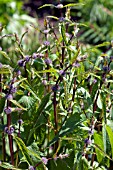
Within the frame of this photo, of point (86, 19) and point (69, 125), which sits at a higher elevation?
point (86, 19)

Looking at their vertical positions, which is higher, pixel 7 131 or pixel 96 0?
pixel 96 0

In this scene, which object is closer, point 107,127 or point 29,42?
point 107,127

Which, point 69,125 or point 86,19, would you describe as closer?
point 69,125

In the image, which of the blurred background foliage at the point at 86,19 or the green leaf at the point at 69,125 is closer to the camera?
the green leaf at the point at 69,125

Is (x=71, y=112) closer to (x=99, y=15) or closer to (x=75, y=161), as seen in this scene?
(x=75, y=161)

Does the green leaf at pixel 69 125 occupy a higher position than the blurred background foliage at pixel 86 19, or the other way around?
the blurred background foliage at pixel 86 19

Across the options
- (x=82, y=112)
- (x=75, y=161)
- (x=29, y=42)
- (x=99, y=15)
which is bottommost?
(x=75, y=161)

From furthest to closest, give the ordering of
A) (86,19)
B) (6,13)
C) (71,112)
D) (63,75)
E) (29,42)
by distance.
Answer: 1. (86,19)
2. (6,13)
3. (29,42)
4. (71,112)
5. (63,75)

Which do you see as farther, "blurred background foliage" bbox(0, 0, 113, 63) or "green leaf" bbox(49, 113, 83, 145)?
"blurred background foliage" bbox(0, 0, 113, 63)

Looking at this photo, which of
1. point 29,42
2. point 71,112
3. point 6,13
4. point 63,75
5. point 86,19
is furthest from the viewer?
point 86,19

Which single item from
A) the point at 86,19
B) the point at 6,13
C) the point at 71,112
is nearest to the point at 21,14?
the point at 6,13

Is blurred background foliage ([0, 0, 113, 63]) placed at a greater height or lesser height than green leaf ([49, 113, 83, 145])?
greater
